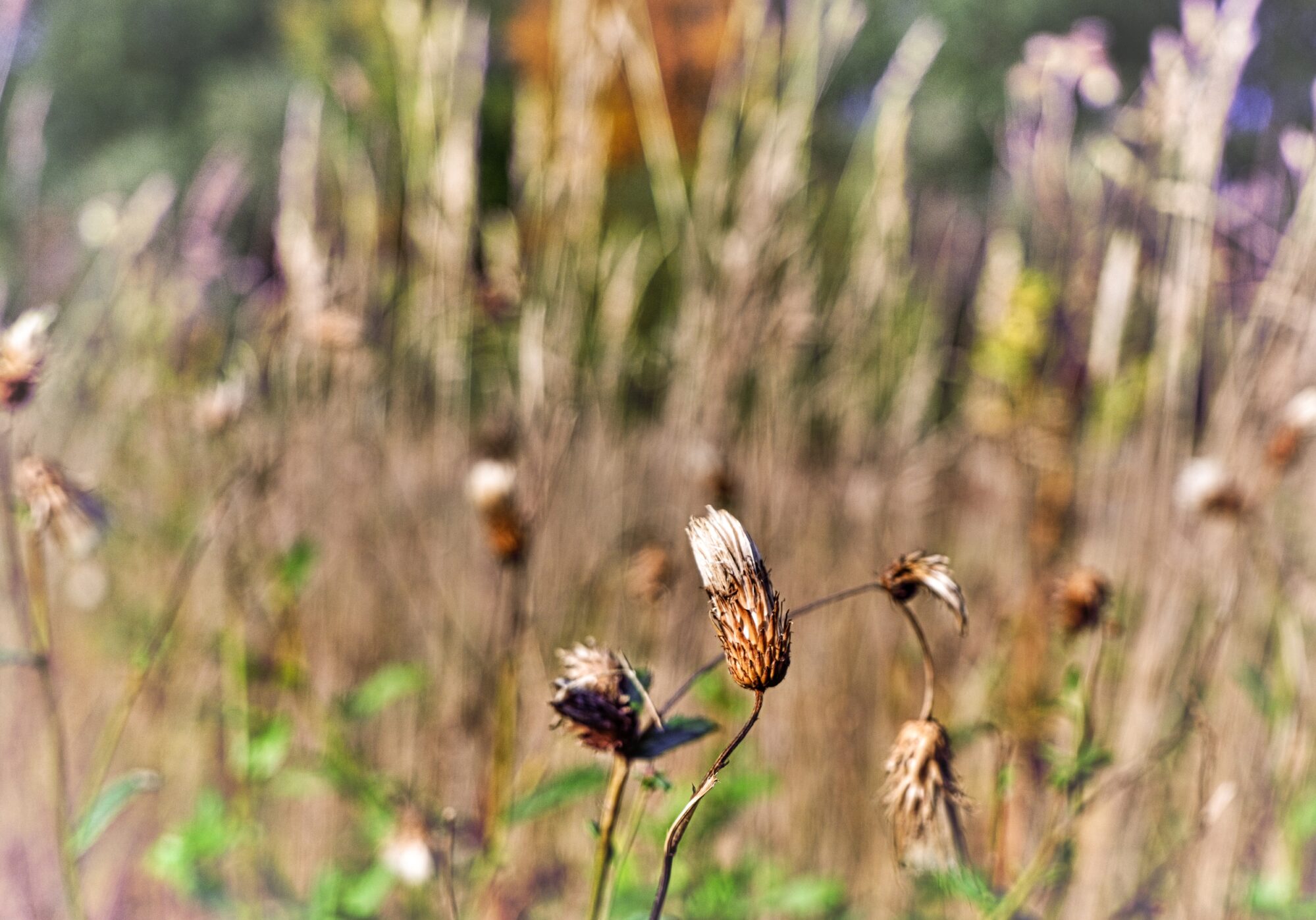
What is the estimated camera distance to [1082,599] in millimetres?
745

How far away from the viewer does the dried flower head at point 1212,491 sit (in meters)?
0.86

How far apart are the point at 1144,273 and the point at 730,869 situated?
86 centimetres

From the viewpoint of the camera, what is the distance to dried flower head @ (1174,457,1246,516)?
86 centimetres

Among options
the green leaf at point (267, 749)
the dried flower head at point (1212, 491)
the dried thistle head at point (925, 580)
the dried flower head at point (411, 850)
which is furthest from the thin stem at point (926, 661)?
the green leaf at point (267, 749)

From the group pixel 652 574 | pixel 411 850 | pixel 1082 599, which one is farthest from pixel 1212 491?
pixel 411 850

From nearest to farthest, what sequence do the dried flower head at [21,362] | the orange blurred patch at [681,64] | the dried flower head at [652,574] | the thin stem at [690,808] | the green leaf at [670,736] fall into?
1. the thin stem at [690,808]
2. the green leaf at [670,736]
3. the dried flower head at [21,362]
4. the dried flower head at [652,574]
5. the orange blurred patch at [681,64]

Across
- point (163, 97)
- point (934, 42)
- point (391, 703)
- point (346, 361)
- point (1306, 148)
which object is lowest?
point (391, 703)

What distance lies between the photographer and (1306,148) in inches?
38.9

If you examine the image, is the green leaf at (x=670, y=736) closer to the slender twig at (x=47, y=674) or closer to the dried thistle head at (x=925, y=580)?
the dried thistle head at (x=925, y=580)

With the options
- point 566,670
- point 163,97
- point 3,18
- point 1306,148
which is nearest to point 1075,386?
point 1306,148

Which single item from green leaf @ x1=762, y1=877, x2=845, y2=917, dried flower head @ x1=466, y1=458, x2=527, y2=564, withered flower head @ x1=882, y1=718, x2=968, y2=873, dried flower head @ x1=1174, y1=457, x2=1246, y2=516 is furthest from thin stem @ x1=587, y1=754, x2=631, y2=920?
dried flower head @ x1=1174, y1=457, x2=1246, y2=516

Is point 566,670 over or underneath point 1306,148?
underneath

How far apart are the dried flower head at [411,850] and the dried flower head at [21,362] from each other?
1.24ft

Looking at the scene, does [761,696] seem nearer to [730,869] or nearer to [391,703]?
[730,869]
